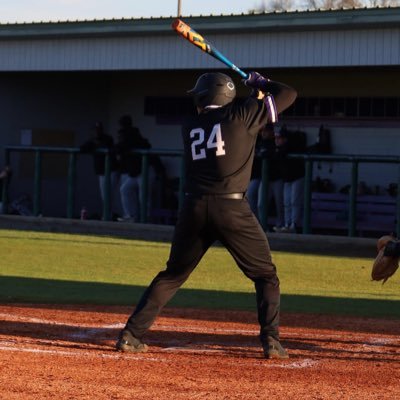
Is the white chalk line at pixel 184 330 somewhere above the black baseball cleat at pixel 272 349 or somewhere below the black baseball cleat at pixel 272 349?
below

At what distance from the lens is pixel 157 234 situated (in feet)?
60.5

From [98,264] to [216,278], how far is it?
1895 millimetres

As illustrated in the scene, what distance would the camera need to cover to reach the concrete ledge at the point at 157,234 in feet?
54.7

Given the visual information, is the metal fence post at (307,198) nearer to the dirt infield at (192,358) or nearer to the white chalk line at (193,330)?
the dirt infield at (192,358)

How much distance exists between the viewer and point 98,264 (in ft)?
46.1

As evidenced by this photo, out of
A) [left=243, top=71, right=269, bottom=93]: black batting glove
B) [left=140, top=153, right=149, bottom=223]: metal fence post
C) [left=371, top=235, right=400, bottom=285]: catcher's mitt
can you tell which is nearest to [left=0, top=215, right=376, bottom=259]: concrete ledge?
[left=140, top=153, right=149, bottom=223]: metal fence post

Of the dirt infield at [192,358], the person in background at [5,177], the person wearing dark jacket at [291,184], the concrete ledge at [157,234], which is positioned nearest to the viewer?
the dirt infield at [192,358]

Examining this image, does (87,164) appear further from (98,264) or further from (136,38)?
(98,264)

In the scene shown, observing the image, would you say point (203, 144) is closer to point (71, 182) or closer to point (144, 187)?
point (144, 187)

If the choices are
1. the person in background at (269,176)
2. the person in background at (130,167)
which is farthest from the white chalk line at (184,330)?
the person in background at (130,167)

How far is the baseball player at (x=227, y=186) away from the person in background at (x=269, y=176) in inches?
421

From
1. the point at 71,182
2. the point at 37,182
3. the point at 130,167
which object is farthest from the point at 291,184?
the point at 37,182

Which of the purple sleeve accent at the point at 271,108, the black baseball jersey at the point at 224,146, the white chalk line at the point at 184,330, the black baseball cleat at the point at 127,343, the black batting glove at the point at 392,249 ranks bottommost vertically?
the white chalk line at the point at 184,330

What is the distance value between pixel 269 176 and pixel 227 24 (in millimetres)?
2714
